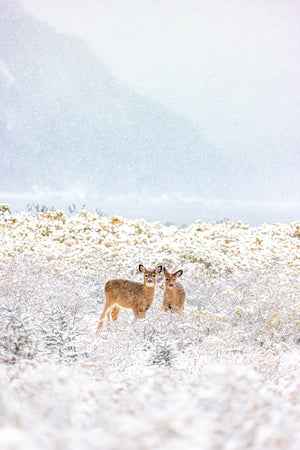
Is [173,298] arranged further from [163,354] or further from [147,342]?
[163,354]

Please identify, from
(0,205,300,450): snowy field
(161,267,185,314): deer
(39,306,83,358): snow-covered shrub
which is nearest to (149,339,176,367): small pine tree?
(0,205,300,450): snowy field

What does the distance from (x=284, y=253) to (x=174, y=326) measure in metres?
7.72

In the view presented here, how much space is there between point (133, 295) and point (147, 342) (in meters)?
0.95

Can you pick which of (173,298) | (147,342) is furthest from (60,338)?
(173,298)

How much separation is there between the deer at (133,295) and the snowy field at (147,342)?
299 mm

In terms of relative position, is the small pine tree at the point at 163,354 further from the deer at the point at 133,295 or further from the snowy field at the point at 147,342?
the deer at the point at 133,295

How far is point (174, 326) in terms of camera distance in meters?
6.38

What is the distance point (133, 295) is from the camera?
259 inches

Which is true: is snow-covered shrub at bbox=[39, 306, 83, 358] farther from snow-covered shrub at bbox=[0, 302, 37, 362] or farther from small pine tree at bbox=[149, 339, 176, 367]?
small pine tree at bbox=[149, 339, 176, 367]

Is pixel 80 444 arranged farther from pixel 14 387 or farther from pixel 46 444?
pixel 14 387

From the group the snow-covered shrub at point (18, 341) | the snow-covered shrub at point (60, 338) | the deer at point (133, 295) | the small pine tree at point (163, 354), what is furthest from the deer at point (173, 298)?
the snow-covered shrub at point (18, 341)

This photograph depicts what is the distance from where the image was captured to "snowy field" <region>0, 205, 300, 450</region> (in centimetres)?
206

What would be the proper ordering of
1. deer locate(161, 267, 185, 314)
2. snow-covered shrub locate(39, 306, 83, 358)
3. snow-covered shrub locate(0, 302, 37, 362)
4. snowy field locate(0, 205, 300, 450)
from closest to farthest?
1. snowy field locate(0, 205, 300, 450)
2. snow-covered shrub locate(0, 302, 37, 362)
3. snow-covered shrub locate(39, 306, 83, 358)
4. deer locate(161, 267, 185, 314)

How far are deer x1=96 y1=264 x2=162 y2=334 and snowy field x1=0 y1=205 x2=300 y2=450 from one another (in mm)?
299
